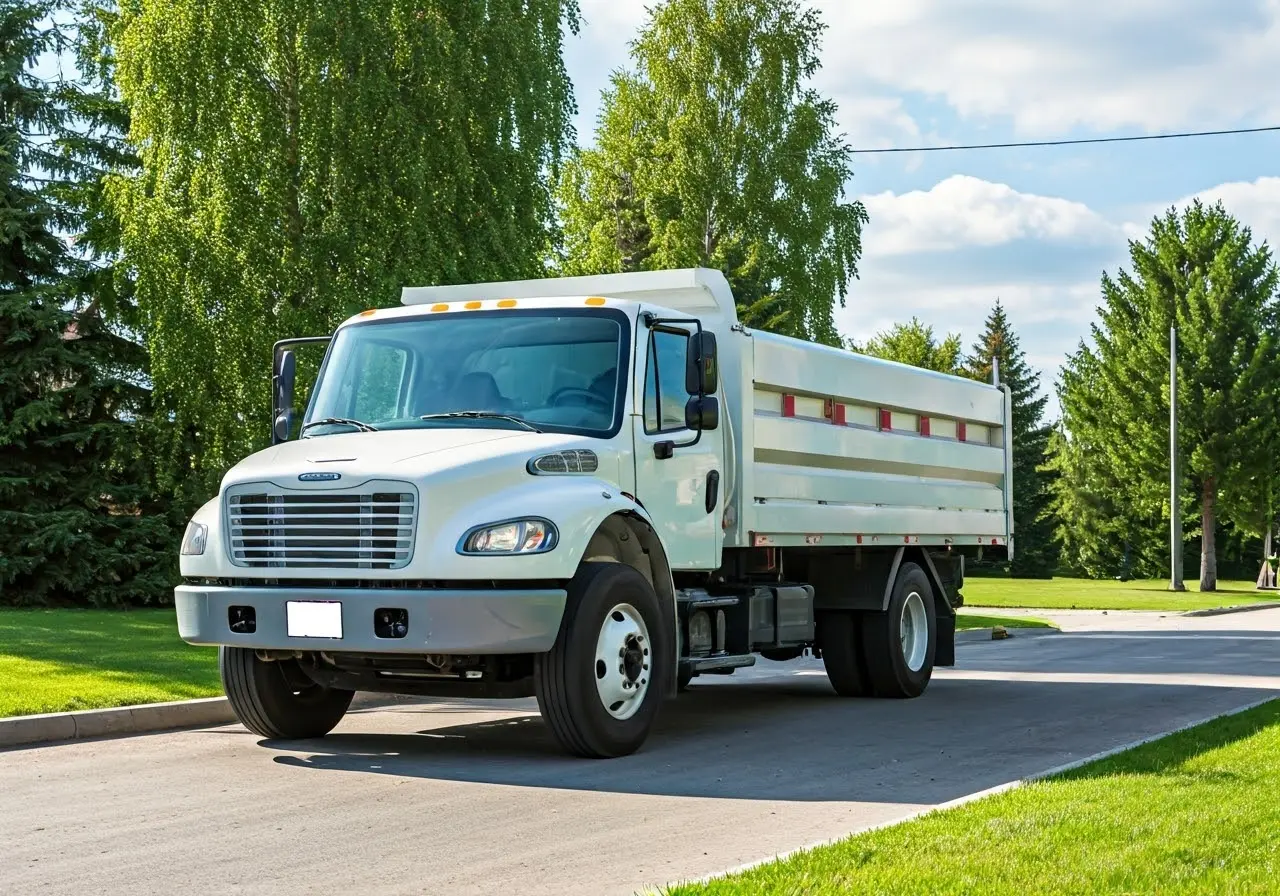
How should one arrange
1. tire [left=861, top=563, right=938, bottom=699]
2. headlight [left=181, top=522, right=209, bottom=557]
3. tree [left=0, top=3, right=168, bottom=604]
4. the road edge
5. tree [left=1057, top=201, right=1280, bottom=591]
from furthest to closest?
tree [left=1057, top=201, right=1280, bottom=591] → tree [left=0, top=3, right=168, bottom=604] → tire [left=861, top=563, right=938, bottom=699] → the road edge → headlight [left=181, top=522, right=209, bottom=557]

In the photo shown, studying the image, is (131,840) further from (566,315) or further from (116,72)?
(116,72)

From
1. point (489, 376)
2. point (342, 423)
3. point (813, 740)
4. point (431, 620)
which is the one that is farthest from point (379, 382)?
point (813, 740)

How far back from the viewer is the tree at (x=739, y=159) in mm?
40375

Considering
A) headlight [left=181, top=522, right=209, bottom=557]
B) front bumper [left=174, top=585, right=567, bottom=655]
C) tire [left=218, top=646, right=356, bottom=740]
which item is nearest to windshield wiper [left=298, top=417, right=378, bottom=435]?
headlight [left=181, top=522, right=209, bottom=557]

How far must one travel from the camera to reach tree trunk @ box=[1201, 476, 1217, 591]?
50.2 metres

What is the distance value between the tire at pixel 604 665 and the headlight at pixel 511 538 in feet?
1.43

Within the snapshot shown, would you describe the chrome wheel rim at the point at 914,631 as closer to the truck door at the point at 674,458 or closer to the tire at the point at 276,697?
the truck door at the point at 674,458

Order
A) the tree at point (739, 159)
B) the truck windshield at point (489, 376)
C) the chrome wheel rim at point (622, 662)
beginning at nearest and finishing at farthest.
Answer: the chrome wheel rim at point (622, 662) → the truck windshield at point (489, 376) → the tree at point (739, 159)

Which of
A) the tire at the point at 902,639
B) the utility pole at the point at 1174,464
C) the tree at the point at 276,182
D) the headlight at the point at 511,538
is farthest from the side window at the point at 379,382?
the utility pole at the point at 1174,464

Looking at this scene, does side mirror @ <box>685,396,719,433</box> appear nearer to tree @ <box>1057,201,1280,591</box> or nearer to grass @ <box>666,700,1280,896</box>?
grass @ <box>666,700,1280,896</box>

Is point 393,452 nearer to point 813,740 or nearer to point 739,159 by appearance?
point 813,740

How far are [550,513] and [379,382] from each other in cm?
216

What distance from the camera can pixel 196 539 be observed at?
10344 mm

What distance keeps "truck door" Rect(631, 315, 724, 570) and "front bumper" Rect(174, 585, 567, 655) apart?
5.10 ft
